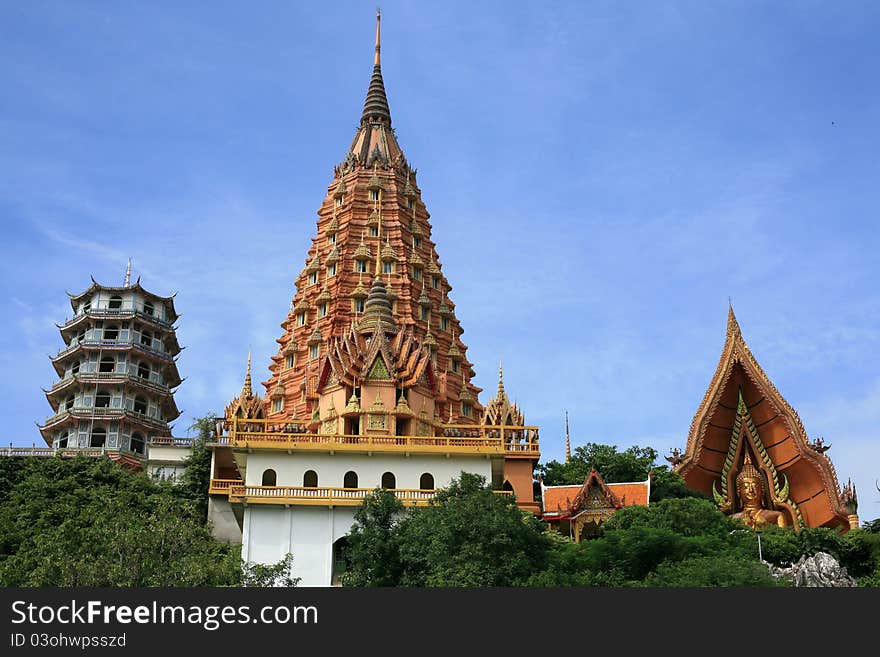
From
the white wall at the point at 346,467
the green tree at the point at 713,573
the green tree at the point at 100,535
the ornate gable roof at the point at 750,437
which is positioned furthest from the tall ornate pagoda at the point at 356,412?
the green tree at the point at 713,573

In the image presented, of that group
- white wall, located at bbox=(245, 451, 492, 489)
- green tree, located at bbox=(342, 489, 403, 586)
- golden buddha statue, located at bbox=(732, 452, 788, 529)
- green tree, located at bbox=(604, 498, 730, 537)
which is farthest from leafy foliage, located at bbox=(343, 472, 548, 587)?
golden buddha statue, located at bbox=(732, 452, 788, 529)

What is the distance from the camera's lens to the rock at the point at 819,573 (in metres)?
36.4

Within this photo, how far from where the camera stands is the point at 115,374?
226ft

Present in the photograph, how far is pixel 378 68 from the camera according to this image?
81.0 m

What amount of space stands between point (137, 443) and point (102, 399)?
313cm

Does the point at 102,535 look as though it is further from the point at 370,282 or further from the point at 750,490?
the point at 370,282

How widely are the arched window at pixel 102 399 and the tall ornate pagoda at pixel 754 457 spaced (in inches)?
1272

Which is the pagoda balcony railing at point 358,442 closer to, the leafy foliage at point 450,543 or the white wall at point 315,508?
the white wall at point 315,508

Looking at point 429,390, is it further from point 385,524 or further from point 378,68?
point 378,68

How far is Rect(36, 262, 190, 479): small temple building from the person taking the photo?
2660 inches

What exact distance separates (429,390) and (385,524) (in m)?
12.7

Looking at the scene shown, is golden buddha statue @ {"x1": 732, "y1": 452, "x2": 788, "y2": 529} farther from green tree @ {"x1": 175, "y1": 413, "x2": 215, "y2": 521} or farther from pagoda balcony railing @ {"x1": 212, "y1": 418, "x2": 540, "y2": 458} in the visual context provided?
green tree @ {"x1": 175, "y1": 413, "x2": 215, "y2": 521}

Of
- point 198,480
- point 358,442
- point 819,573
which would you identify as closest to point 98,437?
point 198,480

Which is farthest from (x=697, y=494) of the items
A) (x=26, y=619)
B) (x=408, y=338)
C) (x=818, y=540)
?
(x=26, y=619)
